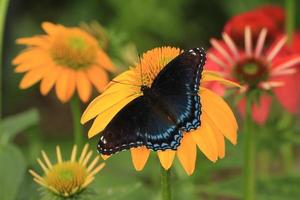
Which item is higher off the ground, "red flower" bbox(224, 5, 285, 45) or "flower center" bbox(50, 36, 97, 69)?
"red flower" bbox(224, 5, 285, 45)

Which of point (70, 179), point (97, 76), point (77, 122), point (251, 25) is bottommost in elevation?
→ point (70, 179)

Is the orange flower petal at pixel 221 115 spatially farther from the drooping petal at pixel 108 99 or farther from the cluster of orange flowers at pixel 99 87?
the drooping petal at pixel 108 99

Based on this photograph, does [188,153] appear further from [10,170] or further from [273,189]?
[273,189]

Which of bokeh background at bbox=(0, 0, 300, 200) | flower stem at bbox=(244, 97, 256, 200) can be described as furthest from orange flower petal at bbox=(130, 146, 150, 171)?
bokeh background at bbox=(0, 0, 300, 200)

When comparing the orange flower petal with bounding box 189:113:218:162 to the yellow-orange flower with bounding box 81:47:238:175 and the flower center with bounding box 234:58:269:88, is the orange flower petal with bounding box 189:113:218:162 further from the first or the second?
the flower center with bounding box 234:58:269:88

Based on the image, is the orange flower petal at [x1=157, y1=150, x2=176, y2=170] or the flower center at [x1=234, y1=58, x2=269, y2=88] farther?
the flower center at [x1=234, y1=58, x2=269, y2=88]

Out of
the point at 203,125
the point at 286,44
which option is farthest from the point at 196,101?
the point at 286,44

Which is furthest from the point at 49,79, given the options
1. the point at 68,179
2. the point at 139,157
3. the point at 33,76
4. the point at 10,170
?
the point at 139,157

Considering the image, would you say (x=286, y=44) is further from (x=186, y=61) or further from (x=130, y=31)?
(x=130, y=31)
